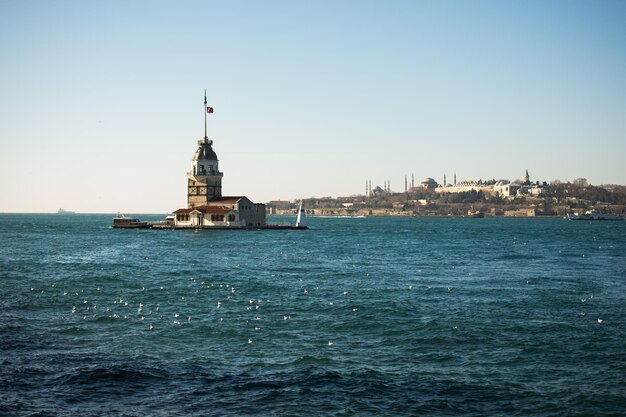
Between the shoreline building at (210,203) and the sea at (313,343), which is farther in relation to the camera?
the shoreline building at (210,203)

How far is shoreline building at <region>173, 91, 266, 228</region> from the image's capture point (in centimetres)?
13200

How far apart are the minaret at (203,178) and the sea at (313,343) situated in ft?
253

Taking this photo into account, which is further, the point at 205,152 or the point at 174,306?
the point at 205,152

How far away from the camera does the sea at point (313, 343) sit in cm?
2203

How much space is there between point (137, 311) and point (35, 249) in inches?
2240

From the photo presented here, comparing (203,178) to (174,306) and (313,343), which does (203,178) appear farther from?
(313,343)

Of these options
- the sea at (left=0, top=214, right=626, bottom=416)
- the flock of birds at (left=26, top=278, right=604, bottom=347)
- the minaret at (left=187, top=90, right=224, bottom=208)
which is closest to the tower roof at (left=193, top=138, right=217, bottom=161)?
the minaret at (left=187, top=90, right=224, bottom=208)

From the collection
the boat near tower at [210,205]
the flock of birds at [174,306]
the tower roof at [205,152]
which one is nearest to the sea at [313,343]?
the flock of birds at [174,306]

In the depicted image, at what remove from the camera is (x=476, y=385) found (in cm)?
2375

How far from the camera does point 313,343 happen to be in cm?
2995

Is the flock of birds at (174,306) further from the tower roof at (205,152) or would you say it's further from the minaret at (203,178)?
the tower roof at (205,152)

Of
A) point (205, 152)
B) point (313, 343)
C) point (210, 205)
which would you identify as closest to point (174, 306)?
point (313, 343)

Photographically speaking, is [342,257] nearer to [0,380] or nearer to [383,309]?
[383,309]

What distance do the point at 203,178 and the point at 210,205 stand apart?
6021mm
